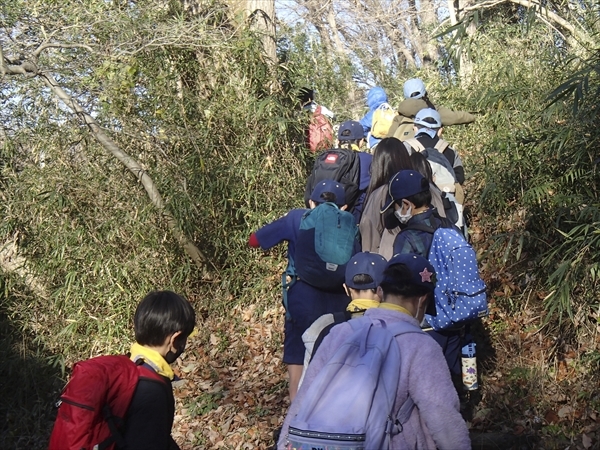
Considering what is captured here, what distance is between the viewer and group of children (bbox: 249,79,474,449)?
9.45 ft

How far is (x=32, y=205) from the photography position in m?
8.87

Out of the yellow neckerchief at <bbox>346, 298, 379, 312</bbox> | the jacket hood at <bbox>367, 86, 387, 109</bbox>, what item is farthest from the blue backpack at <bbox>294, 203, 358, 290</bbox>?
the jacket hood at <bbox>367, 86, 387, 109</bbox>

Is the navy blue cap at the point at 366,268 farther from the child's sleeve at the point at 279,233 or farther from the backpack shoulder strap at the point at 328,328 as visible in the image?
the child's sleeve at the point at 279,233

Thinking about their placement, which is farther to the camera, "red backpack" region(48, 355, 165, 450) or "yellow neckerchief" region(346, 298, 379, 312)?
"yellow neckerchief" region(346, 298, 379, 312)

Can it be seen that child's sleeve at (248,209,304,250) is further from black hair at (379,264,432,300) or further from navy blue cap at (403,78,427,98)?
navy blue cap at (403,78,427,98)

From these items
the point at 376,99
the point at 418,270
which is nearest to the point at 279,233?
the point at 418,270

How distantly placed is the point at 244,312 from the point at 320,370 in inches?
235

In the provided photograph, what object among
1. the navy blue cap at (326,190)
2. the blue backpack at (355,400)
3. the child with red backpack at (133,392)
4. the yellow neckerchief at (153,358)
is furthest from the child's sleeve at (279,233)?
the blue backpack at (355,400)

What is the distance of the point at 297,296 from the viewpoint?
5.32m

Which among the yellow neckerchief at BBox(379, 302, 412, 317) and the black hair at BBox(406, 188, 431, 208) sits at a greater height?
the black hair at BBox(406, 188, 431, 208)

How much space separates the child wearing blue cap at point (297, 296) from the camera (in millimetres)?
5281

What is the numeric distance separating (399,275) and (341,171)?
10.7 ft

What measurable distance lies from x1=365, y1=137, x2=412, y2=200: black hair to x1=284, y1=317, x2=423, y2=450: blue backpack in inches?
109

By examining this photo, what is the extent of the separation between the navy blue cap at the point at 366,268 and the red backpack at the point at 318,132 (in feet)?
18.9
